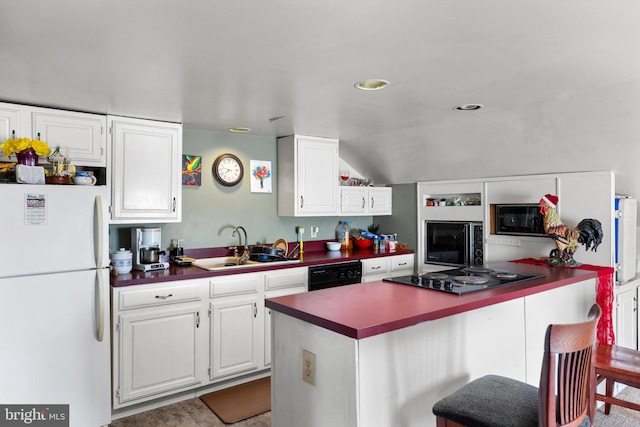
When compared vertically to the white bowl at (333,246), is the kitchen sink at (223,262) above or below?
below

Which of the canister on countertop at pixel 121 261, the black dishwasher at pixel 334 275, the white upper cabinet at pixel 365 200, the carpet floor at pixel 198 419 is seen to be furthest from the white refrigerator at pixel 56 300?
the white upper cabinet at pixel 365 200

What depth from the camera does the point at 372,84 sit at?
250 cm

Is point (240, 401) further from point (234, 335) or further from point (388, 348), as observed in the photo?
point (388, 348)

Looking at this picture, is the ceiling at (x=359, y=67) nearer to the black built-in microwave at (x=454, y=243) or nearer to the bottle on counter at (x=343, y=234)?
the black built-in microwave at (x=454, y=243)

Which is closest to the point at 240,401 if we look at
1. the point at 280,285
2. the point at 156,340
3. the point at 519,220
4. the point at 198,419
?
the point at 198,419

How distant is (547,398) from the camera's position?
139 cm

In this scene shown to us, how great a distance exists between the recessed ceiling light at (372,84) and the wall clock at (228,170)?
183 centimetres

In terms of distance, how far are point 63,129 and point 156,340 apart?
1.62 metres

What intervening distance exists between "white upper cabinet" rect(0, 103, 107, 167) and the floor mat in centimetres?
196

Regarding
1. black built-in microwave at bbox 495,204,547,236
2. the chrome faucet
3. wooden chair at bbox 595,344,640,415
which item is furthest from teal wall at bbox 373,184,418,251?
wooden chair at bbox 595,344,640,415

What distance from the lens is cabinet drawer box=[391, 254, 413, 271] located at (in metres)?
4.52

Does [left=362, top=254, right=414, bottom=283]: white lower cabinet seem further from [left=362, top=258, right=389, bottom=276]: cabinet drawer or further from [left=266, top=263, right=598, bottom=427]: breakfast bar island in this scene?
[left=266, top=263, right=598, bottom=427]: breakfast bar island

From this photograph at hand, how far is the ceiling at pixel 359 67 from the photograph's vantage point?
158 cm

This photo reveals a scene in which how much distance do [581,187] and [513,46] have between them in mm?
2073
